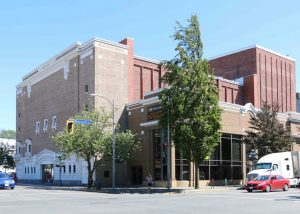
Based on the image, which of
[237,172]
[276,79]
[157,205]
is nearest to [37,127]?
[237,172]

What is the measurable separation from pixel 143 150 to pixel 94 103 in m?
8.44

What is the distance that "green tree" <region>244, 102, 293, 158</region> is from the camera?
45.7 m

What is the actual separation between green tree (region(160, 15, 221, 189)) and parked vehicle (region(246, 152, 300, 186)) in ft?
16.5

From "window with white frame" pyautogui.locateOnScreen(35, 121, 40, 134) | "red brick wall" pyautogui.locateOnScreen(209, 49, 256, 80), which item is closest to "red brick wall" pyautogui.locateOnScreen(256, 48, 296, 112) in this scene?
"red brick wall" pyautogui.locateOnScreen(209, 49, 256, 80)

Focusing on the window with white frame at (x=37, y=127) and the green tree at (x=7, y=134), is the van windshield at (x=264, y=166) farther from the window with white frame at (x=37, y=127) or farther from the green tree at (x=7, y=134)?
the green tree at (x=7, y=134)

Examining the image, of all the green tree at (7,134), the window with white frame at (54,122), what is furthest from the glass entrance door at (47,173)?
the green tree at (7,134)

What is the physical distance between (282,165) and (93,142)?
18.6 m

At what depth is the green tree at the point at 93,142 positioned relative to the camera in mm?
42906

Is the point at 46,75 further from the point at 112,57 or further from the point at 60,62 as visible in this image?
the point at 112,57

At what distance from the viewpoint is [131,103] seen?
53.0 m

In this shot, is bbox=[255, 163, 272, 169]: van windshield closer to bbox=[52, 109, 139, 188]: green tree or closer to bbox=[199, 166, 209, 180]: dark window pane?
bbox=[199, 166, 209, 180]: dark window pane

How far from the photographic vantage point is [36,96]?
71562 mm

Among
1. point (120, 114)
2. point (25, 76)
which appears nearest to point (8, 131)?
point (25, 76)

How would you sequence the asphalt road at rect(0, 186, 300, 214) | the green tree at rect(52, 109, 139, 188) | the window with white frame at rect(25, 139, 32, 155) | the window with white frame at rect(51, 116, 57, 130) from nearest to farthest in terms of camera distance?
the asphalt road at rect(0, 186, 300, 214)
the green tree at rect(52, 109, 139, 188)
the window with white frame at rect(51, 116, 57, 130)
the window with white frame at rect(25, 139, 32, 155)
